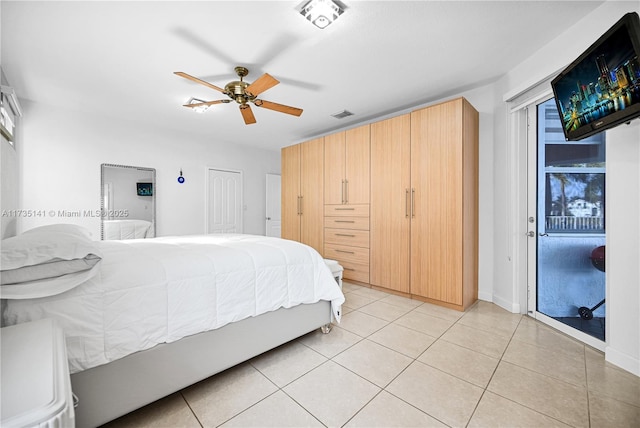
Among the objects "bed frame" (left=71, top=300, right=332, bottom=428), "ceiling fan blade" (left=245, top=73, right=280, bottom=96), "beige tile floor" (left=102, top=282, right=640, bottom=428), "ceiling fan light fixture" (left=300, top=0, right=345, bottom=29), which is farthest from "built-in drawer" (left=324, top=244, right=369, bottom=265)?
"ceiling fan light fixture" (left=300, top=0, right=345, bottom=29)

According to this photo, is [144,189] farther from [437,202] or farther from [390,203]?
[437,202]

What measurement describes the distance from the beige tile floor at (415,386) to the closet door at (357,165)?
1.91 m

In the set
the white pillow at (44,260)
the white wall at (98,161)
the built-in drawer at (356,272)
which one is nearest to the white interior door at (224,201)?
the white wall at (98,161)

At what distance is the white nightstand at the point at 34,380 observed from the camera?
1.75ft

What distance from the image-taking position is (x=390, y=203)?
336cm

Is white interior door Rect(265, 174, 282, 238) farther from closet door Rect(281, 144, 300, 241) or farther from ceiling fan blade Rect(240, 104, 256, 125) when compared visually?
ceiling fan blade Rect(240, 104, 256, 125)

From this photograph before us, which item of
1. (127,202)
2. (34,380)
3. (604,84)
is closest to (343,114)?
(604,84)

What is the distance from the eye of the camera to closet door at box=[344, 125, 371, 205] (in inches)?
142

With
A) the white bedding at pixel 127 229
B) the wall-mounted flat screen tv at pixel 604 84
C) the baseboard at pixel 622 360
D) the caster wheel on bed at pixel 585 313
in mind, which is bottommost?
the baseboard at pixel 622 360

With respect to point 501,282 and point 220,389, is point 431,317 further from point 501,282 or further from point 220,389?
point 220,389

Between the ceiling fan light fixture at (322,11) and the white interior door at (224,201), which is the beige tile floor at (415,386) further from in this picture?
the white interior door at (224,201)

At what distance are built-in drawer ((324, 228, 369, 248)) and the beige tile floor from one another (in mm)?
1507

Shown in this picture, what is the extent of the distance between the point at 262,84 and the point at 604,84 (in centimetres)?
234

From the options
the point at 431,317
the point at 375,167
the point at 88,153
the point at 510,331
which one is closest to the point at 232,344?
the point at 431,317
